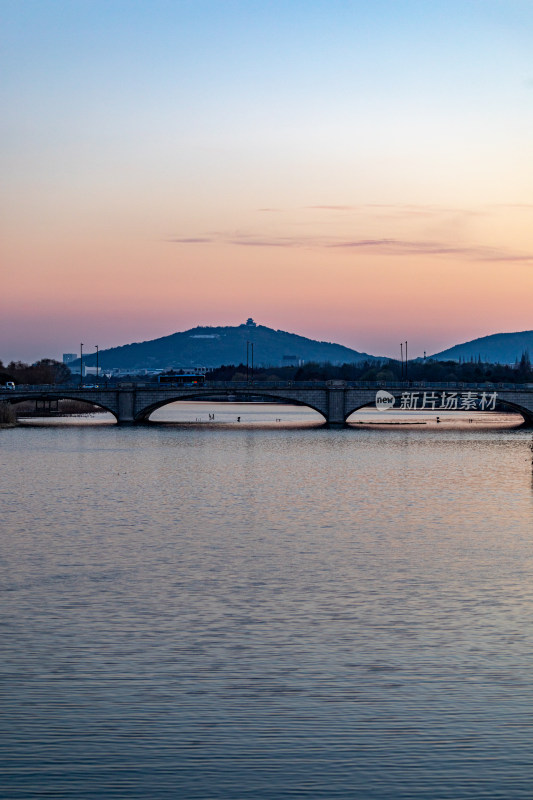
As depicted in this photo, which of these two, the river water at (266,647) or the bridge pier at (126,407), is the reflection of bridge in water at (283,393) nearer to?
the bridge pier at (126,407)

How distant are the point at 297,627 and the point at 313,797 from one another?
976 cm

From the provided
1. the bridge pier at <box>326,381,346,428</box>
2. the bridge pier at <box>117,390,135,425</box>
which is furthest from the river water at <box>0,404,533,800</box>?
the bridge pier at <box>117,390,135,425</box>

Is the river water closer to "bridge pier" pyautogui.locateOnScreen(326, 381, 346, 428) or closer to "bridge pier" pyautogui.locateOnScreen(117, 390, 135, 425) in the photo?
"bridge pier" pyautogui.locateOnScreen(326, 381, 346, 428)

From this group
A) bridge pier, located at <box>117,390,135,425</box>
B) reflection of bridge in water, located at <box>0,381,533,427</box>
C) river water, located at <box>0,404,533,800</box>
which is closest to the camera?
river water, located at <box>0,404,533,800</box>

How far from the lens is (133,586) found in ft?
92.6

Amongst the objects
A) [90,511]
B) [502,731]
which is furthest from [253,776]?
[90,511]

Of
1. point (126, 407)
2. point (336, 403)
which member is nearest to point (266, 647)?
point (336, 403)

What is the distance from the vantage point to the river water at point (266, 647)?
48.8 feet

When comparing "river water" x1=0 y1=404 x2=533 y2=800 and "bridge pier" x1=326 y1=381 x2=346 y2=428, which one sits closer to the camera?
"river water" x1=0 y1=404 x2=533 y2=800

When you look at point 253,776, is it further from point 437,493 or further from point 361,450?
point 361,450

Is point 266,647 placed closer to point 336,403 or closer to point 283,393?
point 283,393

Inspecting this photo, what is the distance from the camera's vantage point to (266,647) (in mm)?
21688

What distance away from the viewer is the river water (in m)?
14.9

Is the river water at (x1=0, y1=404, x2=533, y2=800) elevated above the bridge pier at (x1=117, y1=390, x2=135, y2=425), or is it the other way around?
the bridge pier at (x1=117, y1=390, x2=135, y2=425)
